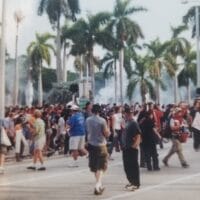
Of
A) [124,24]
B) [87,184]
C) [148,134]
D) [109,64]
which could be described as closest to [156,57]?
[109,64]

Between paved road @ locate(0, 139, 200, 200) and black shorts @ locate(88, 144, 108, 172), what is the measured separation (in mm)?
448

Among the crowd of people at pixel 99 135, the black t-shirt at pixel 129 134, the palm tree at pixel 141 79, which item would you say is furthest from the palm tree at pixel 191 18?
the black t-shirt at pixel 129 134

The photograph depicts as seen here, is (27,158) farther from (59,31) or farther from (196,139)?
(59,31)

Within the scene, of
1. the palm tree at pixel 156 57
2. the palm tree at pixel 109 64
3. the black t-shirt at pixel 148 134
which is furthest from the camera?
the palm tree at pixel 156 57

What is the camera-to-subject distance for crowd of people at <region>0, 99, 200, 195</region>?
11453 mm

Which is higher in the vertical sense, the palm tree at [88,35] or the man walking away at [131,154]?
the palm tree at [88,35]

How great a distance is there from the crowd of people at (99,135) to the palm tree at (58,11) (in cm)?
2758

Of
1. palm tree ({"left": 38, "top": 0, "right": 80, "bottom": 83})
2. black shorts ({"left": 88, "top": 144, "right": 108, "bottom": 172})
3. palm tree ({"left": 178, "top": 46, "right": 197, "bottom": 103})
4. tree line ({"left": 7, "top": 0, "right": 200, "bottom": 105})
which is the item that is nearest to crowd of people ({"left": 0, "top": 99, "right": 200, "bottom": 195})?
black shorts ({"left": 88, "top": 144, "right": 108, "bottom": 172})

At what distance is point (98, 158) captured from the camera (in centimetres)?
1134

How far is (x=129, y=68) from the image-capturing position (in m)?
61.5

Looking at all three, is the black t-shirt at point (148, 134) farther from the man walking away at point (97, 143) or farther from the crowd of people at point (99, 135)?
the man walking away at point (97, 143)

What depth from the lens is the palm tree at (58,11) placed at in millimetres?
51219

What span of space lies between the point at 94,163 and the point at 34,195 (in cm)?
127

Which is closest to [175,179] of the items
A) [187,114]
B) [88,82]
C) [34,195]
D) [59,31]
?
[34,195]
